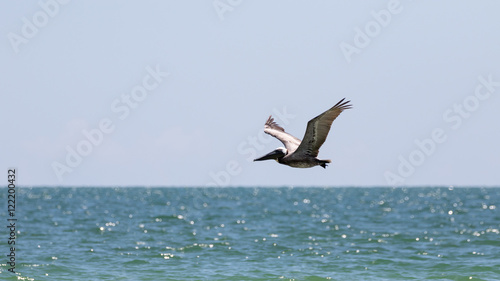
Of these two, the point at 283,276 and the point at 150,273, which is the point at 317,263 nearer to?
the point at 283,276

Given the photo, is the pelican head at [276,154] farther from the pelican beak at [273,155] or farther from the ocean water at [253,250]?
the ocean water at [253,250]

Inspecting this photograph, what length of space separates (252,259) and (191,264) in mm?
2328


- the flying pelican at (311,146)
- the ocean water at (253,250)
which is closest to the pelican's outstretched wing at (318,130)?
the flying pelican at (311,146)

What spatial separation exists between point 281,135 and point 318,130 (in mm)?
3102

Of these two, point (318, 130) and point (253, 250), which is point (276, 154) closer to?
point (318, 130)

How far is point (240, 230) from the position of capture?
38.0m

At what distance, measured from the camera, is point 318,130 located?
1345cm

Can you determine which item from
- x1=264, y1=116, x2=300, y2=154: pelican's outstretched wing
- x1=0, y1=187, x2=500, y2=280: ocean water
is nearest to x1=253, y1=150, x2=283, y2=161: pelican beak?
x1=264, y1=116, x2=300, y2=154: pelican's outstretched wing

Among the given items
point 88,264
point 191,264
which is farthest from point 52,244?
point 191,264

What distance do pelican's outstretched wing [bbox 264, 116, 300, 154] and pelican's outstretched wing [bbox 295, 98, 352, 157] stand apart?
1025mm

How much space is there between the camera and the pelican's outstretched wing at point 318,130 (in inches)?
504

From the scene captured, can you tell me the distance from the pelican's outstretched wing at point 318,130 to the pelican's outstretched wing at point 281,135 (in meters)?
1.02

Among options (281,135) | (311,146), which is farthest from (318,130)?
(281,135)

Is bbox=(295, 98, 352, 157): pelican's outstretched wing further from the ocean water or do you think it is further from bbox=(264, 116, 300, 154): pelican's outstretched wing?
the ocean water
